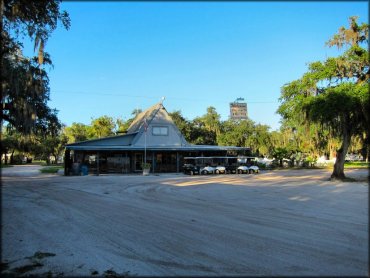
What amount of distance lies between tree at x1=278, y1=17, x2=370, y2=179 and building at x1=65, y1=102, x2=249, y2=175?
14.9 m

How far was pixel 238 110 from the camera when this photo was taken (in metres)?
63.0

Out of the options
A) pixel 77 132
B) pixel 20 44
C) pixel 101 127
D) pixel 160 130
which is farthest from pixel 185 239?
pixel 77 132

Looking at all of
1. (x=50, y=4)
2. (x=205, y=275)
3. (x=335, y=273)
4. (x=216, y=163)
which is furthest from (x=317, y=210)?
(x=216, y=163)

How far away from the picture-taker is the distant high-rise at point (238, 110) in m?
62.2

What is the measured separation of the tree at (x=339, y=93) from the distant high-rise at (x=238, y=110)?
36.3m

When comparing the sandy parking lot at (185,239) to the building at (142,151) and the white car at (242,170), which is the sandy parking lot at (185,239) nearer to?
the building at (142,151)

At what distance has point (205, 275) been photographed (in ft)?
16.4

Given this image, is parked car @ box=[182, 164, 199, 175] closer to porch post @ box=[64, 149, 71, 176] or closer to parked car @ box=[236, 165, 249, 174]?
parked car @ box=[236, 165, 249, 174]

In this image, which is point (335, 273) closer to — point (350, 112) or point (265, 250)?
point (265, 250)

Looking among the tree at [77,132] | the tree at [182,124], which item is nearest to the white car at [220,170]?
the tree at [182,124]

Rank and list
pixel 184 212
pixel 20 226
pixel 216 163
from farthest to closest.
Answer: pixel 216 163
pixel 184 212
pixel 20 226

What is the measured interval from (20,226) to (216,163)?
1221 inches

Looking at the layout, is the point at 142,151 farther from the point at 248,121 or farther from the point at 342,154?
the point at 248,121

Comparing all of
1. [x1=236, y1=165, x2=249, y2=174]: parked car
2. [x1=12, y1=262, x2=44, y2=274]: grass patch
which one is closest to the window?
[x1=236, y1=165, x2=249, y2=174]: parked car
